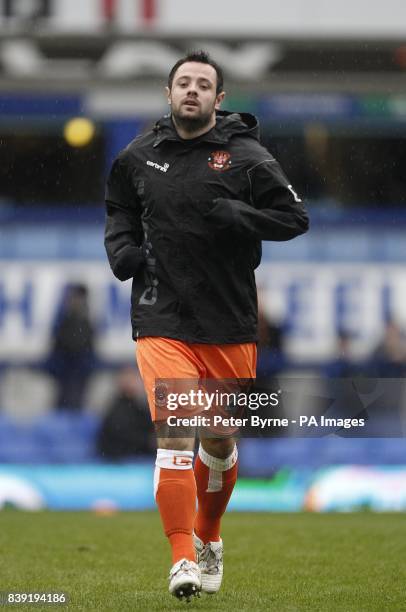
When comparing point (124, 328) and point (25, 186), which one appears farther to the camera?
point (25, 186)

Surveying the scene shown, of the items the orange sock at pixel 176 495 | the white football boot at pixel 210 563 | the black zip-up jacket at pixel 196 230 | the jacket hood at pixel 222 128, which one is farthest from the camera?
the white football boot at pixel 210 563

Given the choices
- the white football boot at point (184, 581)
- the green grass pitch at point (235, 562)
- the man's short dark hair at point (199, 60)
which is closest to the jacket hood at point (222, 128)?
the man's short dark hair at point (199, 60)

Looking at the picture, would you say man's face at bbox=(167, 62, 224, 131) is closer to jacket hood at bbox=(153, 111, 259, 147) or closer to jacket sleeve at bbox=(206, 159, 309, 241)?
jacket hood at bbox=(153, 111, 259, 147)

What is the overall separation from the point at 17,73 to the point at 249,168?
10831 millimetres

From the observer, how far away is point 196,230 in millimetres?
5863

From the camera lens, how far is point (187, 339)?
589 centimetres

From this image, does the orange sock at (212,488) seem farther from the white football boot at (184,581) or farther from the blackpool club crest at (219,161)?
the blackpool club crest at (219,161)

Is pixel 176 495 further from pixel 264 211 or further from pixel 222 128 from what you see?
pixel 222 128

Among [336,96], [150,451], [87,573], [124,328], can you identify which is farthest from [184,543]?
[336,96]

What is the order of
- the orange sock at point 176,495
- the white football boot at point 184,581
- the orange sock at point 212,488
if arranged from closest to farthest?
the white football boot at point 184,581, the orange sock at point 176,495, the orange sock at point 212,488

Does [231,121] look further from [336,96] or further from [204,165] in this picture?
[336,96]

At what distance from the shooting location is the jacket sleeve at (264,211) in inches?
226

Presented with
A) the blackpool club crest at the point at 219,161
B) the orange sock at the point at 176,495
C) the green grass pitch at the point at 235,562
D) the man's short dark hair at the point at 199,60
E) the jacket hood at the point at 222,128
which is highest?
the man's short dark hair at the point at 199,60

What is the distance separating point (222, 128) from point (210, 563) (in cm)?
182
